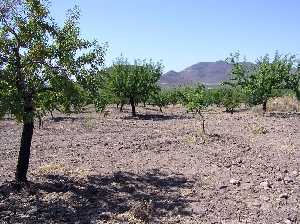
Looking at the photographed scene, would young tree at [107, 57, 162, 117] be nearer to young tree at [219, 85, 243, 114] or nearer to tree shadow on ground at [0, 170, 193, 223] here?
young tree at [219, 85, 243, 114]

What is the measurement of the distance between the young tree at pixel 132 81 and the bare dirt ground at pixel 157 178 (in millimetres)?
14404

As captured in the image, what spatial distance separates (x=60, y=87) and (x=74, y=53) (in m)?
1.36

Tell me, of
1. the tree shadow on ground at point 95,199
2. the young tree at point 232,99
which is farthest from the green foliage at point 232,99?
the tree shadow on ground at point 95,199

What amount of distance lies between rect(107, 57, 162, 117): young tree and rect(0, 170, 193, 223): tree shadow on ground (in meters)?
23.7

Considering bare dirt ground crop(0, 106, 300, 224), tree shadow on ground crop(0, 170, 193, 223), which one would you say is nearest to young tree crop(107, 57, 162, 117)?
bare dirt ground crop(0, 106, 300, 224)

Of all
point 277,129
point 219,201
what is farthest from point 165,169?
point 277,129

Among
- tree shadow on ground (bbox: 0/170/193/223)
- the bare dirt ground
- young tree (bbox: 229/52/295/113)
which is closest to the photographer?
tree shadow on ground (bbox: 0/170/193/223)

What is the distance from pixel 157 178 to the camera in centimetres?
1689

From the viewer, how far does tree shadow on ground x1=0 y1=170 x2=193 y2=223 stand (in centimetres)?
1309

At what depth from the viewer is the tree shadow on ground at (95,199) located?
13.1 meters

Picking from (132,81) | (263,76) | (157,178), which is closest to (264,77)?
(263,76)

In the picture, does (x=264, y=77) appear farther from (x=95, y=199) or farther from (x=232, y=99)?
(x=95, y=199)

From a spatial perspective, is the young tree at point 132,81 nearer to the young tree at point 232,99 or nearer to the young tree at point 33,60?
the young tree at point 232,99

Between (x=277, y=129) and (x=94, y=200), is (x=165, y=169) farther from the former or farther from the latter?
(x=277, y=129)
